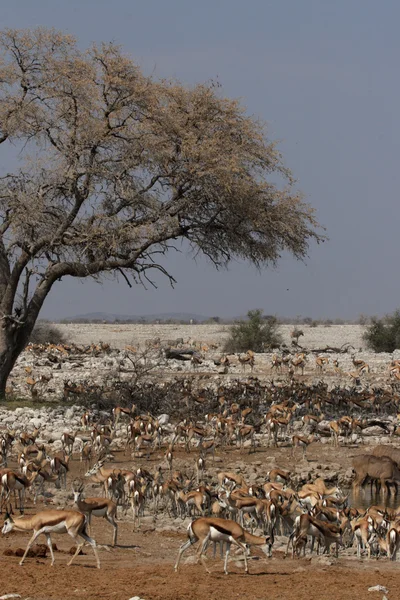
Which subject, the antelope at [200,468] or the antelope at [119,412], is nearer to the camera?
the antelope at [200,468]

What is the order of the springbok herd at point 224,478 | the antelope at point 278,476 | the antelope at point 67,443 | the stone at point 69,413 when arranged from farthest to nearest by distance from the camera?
the stone at point 69,413, the antelope at point 67,443, the antelope at point 278,476, the springbok herd at point 224,478

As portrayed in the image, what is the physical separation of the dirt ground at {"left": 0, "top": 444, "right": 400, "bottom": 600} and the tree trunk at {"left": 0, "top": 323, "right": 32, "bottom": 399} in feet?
33.9

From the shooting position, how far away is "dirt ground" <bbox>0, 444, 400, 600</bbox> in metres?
8.61

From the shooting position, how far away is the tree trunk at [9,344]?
71.9 ft

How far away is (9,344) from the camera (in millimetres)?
21953

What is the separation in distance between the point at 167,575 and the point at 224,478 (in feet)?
15.6

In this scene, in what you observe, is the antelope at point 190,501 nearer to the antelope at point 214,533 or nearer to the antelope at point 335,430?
the antelope at point 214,533

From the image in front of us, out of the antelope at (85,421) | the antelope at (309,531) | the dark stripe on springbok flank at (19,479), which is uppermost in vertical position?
the antelope at (85,421)

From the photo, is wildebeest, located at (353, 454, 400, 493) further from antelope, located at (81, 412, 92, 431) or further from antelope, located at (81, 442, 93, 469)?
antelope, located at (81, 412, 92, 431)

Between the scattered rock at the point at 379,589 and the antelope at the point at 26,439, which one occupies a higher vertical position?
the antelope at the point at 26,439

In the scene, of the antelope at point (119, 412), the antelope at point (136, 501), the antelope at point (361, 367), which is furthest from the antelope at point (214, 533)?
the antelope at point (361, 367)

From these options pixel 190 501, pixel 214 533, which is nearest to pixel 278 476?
pixel 190 501

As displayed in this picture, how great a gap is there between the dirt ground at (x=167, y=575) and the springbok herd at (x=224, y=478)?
229 millimetres

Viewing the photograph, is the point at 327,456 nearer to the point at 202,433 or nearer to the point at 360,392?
the point at 202,433
